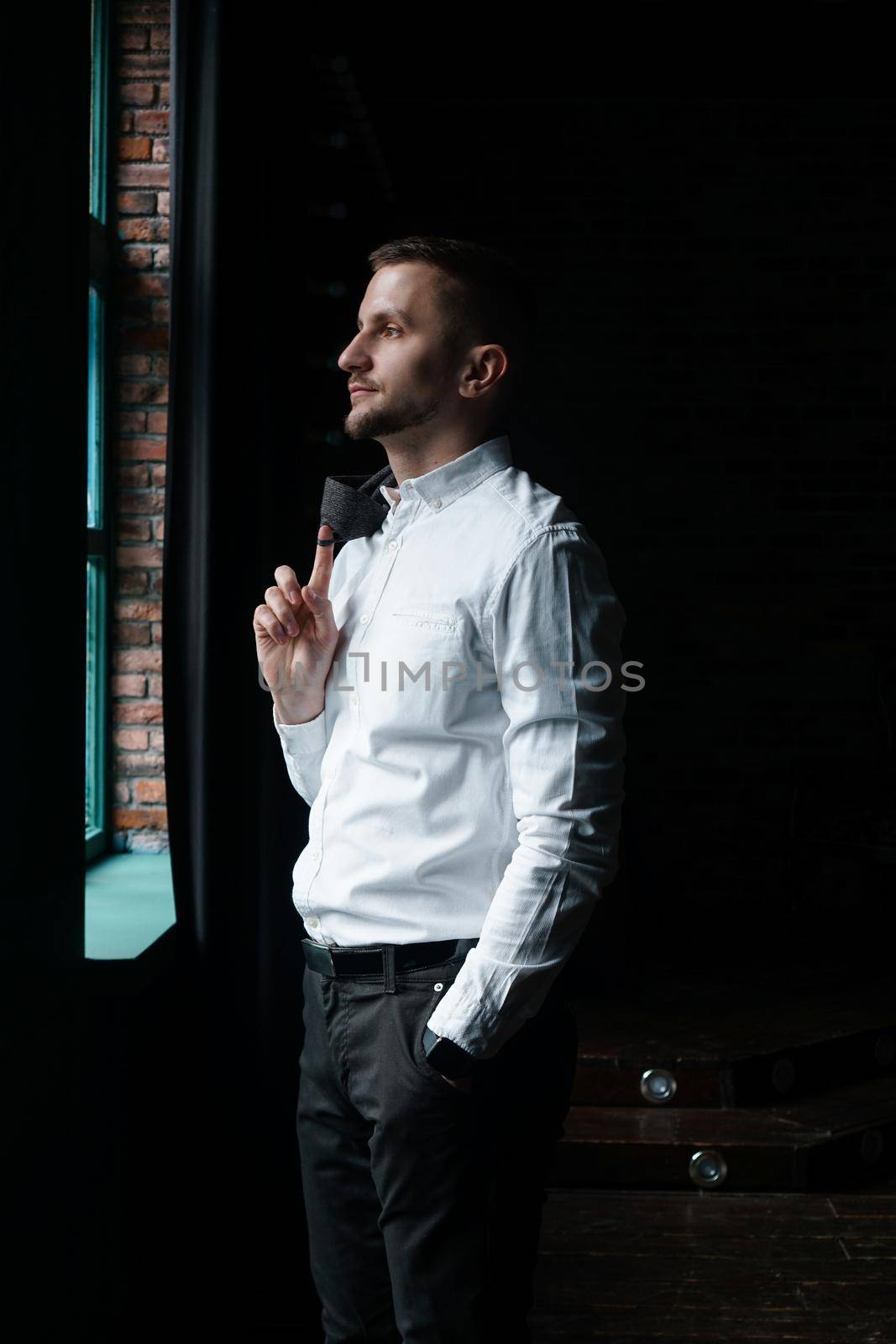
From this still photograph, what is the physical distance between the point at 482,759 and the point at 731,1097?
209 cm

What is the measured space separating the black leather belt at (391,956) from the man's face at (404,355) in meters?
0.57

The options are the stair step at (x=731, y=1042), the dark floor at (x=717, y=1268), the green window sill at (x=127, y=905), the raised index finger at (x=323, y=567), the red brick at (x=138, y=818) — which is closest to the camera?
the raised index finger at (x=323, y=567)

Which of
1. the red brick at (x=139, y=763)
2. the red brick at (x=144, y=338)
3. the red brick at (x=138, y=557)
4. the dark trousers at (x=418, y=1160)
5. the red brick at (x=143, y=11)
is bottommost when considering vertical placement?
the dark trousers at (x=418, y=1160)

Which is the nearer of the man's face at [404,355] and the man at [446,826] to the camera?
the man at [446,826]

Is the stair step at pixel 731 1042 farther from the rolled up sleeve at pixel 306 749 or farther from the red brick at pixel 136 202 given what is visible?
the red brick at pixel 136 202

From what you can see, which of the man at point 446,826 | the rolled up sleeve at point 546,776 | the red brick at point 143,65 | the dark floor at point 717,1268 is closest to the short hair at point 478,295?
the man at point 446,826

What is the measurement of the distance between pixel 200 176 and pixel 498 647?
4.11 feet

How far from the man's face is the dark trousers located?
2.00 feet

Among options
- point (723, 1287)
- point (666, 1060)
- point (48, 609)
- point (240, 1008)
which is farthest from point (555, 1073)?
point (666, 1060)

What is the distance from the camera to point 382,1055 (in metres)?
1.29

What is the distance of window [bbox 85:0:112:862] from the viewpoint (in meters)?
2.55

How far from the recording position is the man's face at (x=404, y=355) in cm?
137

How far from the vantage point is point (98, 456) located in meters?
2.60

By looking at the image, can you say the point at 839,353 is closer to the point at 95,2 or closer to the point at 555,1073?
the point at 95,2
